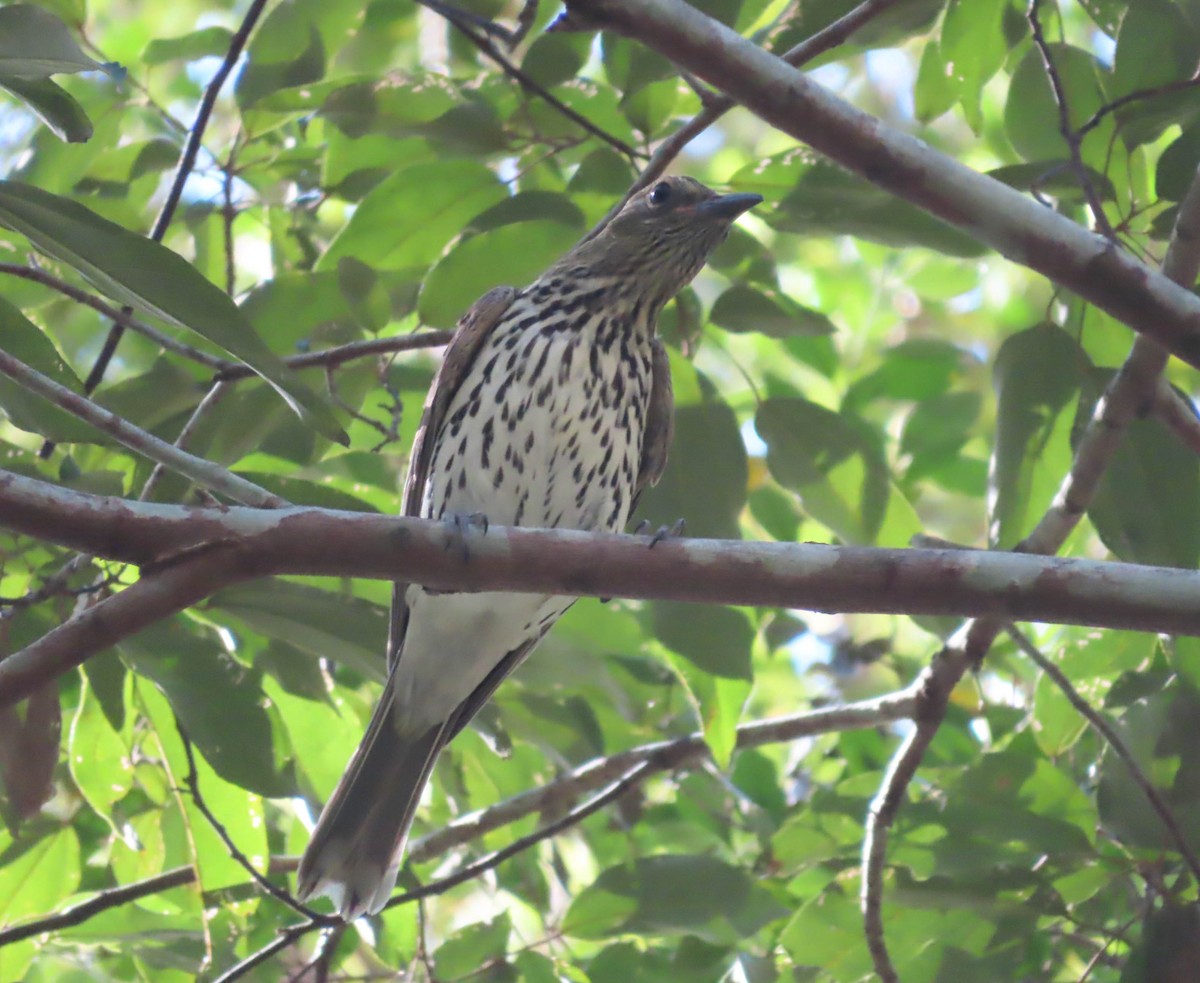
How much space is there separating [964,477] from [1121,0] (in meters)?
1.82

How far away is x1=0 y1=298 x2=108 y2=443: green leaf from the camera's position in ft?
8.65

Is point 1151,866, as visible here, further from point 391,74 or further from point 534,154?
point 391,74

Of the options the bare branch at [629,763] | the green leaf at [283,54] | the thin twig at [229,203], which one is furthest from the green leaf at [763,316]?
the thin twig at [229,203]

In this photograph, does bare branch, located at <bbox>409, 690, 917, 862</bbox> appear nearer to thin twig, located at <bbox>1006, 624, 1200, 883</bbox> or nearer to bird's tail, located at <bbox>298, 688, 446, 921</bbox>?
bird's tail, located at <bbox>298, 688, 446, 921</bbox>

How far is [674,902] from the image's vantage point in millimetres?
3639

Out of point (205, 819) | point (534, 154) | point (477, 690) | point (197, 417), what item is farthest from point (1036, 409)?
point (205, 819)

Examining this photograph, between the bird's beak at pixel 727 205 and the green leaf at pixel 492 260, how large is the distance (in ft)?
1.31

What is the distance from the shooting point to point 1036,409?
3459 mm

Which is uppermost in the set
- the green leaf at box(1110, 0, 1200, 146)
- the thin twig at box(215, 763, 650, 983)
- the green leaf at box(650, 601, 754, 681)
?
the green leaf at box(1110, 0, 1200, 146)

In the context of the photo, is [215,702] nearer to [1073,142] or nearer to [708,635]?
[708,635]

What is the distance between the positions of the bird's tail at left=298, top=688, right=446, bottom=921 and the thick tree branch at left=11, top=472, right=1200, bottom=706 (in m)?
1.50

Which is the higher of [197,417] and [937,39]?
[937,39]

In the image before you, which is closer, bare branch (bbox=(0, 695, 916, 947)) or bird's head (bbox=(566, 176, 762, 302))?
bird's head (bbox=(566, 176, 762, 302))

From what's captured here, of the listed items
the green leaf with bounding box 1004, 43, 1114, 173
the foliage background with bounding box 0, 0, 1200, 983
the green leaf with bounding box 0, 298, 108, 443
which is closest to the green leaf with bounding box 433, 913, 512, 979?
the foliage background with bounding box 0, 0, 1200, 983
